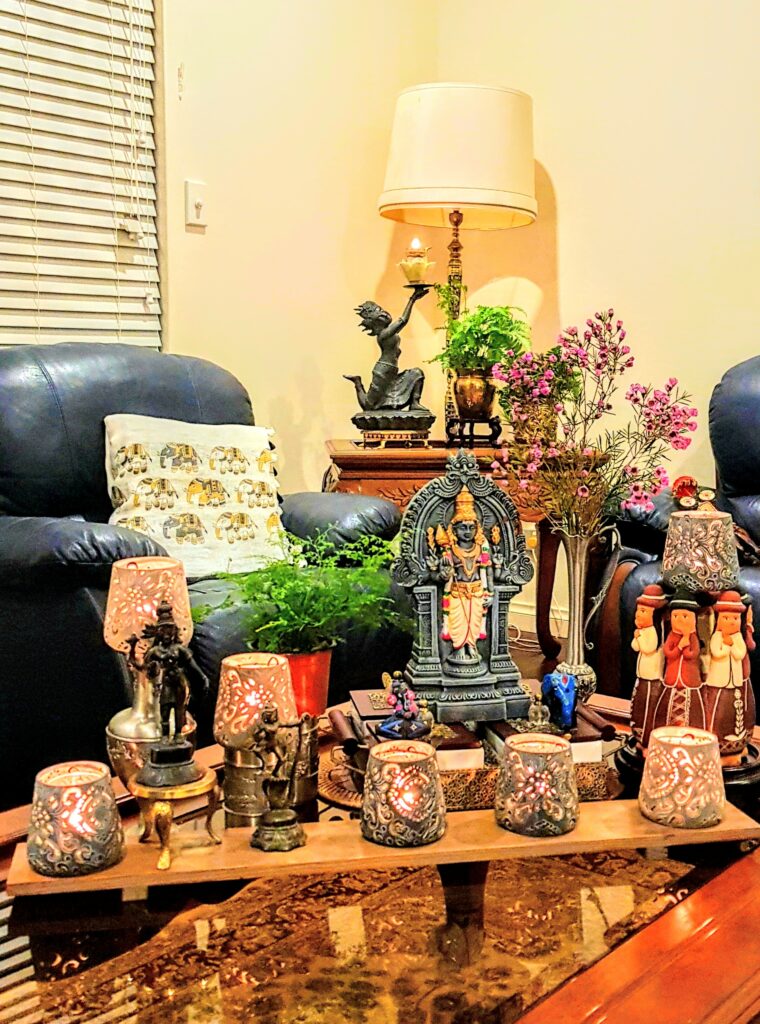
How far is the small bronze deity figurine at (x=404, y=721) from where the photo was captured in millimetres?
1341

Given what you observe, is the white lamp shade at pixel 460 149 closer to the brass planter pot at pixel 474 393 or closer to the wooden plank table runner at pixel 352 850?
the brass planter pot at pixel 474 393

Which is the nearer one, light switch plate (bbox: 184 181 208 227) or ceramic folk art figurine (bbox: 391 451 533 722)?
ceramic folk art figurine (bbox: 391 451 533 722)

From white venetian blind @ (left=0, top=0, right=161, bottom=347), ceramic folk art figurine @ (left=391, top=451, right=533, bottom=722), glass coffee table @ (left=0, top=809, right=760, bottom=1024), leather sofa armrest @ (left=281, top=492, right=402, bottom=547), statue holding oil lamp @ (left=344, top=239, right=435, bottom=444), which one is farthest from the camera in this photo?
statue holding oil lamp @ (left=344, top=239, right=435, bottom=444)

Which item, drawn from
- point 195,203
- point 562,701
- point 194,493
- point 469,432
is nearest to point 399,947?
point 562,701

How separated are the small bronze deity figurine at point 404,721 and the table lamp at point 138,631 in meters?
0.23

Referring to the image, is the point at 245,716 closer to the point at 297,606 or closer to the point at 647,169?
the point at 297,606

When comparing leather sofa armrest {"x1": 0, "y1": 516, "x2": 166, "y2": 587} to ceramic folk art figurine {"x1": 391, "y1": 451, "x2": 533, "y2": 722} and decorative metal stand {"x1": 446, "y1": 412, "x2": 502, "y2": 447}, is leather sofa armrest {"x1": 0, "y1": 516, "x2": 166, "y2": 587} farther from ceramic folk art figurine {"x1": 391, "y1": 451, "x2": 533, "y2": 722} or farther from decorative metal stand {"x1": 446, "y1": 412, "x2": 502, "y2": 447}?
decorative metal stand {"x1": 446, "y1": 412, "x2": 502, "y2": 447}

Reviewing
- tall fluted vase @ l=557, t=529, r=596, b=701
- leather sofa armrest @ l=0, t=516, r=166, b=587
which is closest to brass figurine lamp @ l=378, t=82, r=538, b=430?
leather sofa armrest @ l=0, t=516, r=166, b=587

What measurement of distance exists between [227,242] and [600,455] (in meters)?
1.85

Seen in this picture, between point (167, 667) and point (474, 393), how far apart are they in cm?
201

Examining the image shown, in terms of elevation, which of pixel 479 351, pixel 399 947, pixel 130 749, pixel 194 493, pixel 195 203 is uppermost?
pixel 195 203

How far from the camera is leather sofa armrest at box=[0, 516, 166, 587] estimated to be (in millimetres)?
1995

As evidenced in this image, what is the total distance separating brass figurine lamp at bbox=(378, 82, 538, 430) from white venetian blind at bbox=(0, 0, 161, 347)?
2.38 ft

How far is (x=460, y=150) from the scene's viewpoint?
3.20 metres
